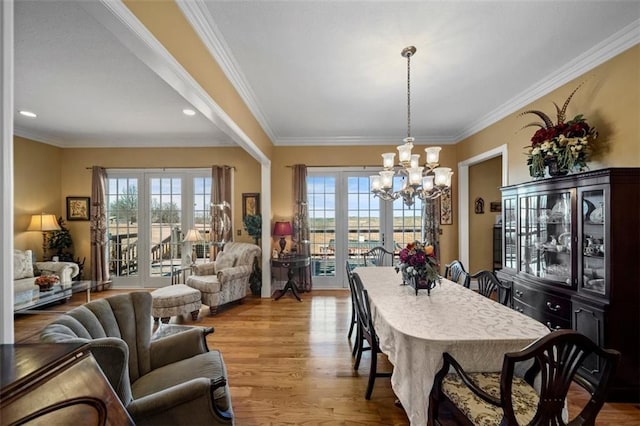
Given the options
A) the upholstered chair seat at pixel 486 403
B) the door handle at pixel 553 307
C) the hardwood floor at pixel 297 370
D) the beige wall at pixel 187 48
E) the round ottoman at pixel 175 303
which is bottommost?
the hardwood floor at pixel 297 370

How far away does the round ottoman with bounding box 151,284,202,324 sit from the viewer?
12.4 ft

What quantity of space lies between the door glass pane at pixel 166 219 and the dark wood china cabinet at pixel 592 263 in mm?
5743

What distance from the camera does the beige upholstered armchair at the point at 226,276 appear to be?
4.22 m

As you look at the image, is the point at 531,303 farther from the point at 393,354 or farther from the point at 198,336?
the point at 198,336

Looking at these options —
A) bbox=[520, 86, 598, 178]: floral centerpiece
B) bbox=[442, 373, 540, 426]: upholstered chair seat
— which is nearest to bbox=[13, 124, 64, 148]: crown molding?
bbox=[442, 373, 540, 426]: upholstered chair seat

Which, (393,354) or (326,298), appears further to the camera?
(326,298)

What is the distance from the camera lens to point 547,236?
118 inches

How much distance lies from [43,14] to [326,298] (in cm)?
471

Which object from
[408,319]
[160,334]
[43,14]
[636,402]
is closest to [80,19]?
[43,14]

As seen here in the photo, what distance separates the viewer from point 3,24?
809 mm

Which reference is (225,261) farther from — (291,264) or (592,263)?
(592,263)

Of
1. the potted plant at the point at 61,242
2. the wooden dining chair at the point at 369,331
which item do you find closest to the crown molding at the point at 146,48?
the wooden dining chair at the point at 369,331

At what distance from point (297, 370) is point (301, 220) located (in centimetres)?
301

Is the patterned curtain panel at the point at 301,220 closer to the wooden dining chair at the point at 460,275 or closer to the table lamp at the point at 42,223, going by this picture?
the wooden dining chair at the point at 460,275
